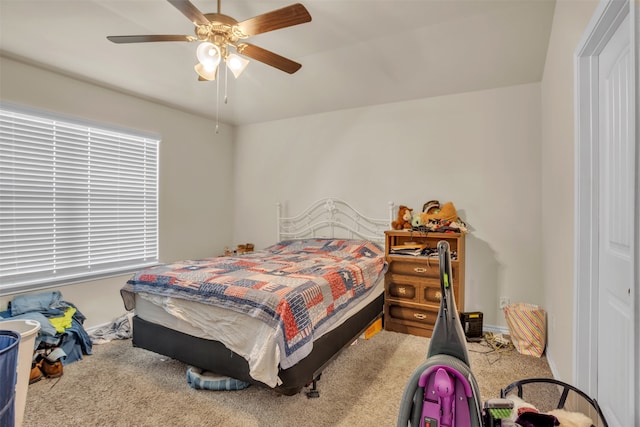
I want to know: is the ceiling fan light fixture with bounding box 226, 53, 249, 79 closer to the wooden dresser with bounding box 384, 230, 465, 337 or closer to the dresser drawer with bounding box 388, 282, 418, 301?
the wooden dresser with bounding box 384, 230, 465, 337

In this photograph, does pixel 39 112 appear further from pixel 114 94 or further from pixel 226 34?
pixel 226 34

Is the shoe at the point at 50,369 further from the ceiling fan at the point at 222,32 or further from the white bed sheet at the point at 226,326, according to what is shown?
the ceiling fan at the point at 222,32

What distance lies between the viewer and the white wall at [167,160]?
9.87 feet

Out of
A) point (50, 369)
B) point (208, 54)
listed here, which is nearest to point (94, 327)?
point (50, 369)

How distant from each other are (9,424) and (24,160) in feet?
9.13

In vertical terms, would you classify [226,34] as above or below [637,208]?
above

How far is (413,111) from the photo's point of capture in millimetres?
3791

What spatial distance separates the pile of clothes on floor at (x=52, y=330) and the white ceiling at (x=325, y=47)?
6.95ft

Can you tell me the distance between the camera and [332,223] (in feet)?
14.0

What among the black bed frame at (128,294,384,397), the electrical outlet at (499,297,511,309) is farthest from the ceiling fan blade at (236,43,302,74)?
the electrical outlet at (499,297,511,309)

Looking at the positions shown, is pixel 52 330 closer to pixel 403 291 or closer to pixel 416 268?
pixel 403 291

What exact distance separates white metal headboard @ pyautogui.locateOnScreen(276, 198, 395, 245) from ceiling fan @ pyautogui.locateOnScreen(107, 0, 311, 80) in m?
2.25

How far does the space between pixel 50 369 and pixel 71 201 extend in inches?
62.3

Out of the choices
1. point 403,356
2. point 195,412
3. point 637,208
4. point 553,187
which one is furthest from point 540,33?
point 195,412
